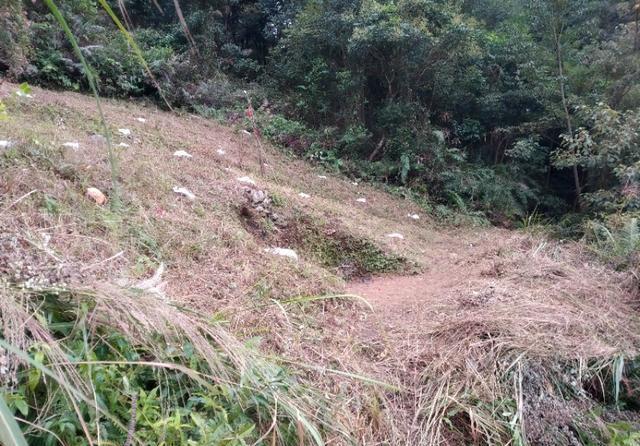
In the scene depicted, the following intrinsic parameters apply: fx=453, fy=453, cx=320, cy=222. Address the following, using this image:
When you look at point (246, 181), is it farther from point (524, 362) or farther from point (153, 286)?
point (524, 362)

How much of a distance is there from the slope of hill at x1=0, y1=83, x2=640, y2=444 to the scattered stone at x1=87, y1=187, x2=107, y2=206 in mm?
42

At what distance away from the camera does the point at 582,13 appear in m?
9.32

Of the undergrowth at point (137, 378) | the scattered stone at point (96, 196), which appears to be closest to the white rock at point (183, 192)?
the scattered stone at point (96, 196)

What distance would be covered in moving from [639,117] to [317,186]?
189 inches

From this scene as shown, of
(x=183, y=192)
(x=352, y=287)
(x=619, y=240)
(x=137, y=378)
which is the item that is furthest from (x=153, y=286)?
(x=619, y=240)

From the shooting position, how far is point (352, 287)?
3.93 m

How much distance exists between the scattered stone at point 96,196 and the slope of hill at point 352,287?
1.7 inches

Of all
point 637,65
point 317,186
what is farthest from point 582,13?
A: point 317,186

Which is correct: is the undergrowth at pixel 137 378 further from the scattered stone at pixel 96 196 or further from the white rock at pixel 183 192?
the white rock at pixel 183 192

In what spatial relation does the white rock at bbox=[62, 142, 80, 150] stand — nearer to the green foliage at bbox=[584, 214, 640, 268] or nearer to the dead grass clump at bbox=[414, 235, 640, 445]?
the dead grass clump at bbox=[414, 235, 640, 445]

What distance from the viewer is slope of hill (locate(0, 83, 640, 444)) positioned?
1.86 meters

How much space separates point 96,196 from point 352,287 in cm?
212

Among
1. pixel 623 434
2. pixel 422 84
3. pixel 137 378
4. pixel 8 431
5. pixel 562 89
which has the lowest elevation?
pixel 623 434

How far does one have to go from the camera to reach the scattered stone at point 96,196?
298 centimetres
